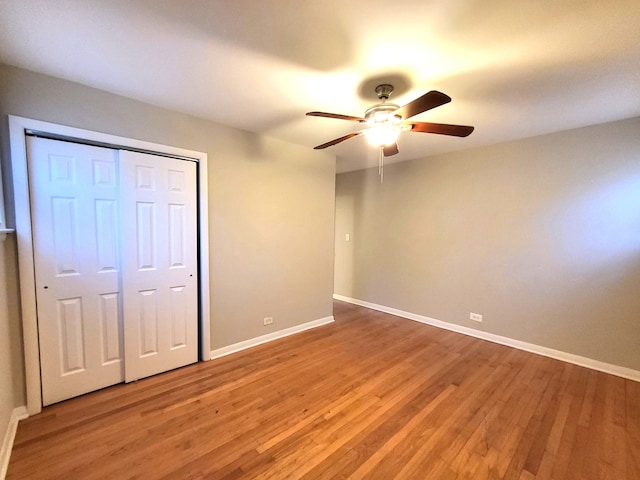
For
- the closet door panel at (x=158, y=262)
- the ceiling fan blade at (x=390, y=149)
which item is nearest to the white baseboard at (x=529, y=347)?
the ceiling fan blade at (x=390, y=149)

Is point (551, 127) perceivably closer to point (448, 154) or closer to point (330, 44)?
point (448, 154)

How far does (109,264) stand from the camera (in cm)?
220

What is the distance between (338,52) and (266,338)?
292 centimetres

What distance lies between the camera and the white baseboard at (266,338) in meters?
2.84

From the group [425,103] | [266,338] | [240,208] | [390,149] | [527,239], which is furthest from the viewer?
[266,338]

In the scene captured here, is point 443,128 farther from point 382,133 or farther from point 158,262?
point 158,262

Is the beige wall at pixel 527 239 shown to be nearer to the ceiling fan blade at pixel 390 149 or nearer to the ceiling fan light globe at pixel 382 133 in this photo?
the ceiling fan blade at pixel 390 149

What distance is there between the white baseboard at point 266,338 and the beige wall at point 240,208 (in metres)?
0.06

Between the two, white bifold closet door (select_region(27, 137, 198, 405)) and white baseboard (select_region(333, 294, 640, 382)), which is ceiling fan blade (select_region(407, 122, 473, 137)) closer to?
white bifold closet door (select_region(27, 137, 198, 405))

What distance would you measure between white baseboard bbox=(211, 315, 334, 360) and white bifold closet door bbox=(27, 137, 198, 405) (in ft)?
0.91

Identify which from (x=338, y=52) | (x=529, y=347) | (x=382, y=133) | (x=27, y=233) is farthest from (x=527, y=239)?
(x=27, y=233)

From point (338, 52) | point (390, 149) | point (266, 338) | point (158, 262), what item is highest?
point (338, 52)

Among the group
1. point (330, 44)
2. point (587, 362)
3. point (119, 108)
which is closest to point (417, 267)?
point (587, 362)

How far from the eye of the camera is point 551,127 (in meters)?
2.72
